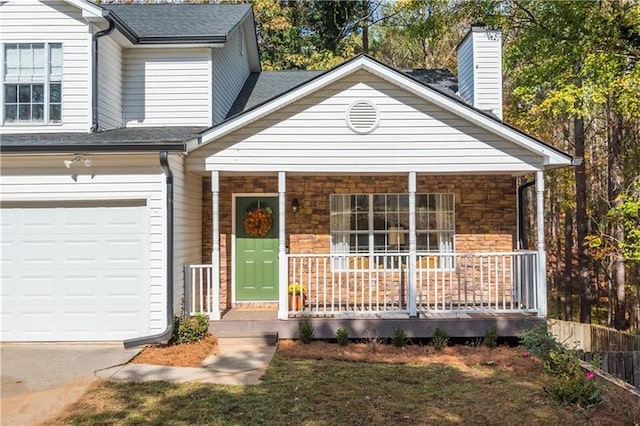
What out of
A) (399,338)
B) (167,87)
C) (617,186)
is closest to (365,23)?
(617,186)

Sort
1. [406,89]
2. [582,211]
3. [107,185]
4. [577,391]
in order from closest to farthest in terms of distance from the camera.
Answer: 1. [577,391]
2. [107,185]
3. [406,89]
4. [582,211]

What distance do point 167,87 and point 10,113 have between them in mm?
2800

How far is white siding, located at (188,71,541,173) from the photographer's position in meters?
7.89

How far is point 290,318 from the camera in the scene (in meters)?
7.80

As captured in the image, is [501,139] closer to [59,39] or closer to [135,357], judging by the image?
[135,357]

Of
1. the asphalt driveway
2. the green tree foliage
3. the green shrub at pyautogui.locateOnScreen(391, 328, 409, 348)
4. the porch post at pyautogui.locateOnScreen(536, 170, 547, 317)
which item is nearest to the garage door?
the asphalt driveway

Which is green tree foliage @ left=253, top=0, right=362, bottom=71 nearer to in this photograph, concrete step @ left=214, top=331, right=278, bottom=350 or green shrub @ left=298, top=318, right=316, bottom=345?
green shrub @ left=298, top=318, right=316, bottom=345

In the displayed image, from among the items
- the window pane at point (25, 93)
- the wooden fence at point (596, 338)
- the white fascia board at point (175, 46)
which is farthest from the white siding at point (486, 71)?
the window pane at point (25, 93)

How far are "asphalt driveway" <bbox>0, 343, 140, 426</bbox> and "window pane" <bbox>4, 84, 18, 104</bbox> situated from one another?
4.24 meters

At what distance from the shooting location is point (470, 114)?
25.3 feet

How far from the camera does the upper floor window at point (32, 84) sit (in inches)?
321

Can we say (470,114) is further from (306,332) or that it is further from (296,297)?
(306,332)

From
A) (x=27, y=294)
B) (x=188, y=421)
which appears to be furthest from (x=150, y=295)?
(x=188, y=421)

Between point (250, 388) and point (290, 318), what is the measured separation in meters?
2.35
